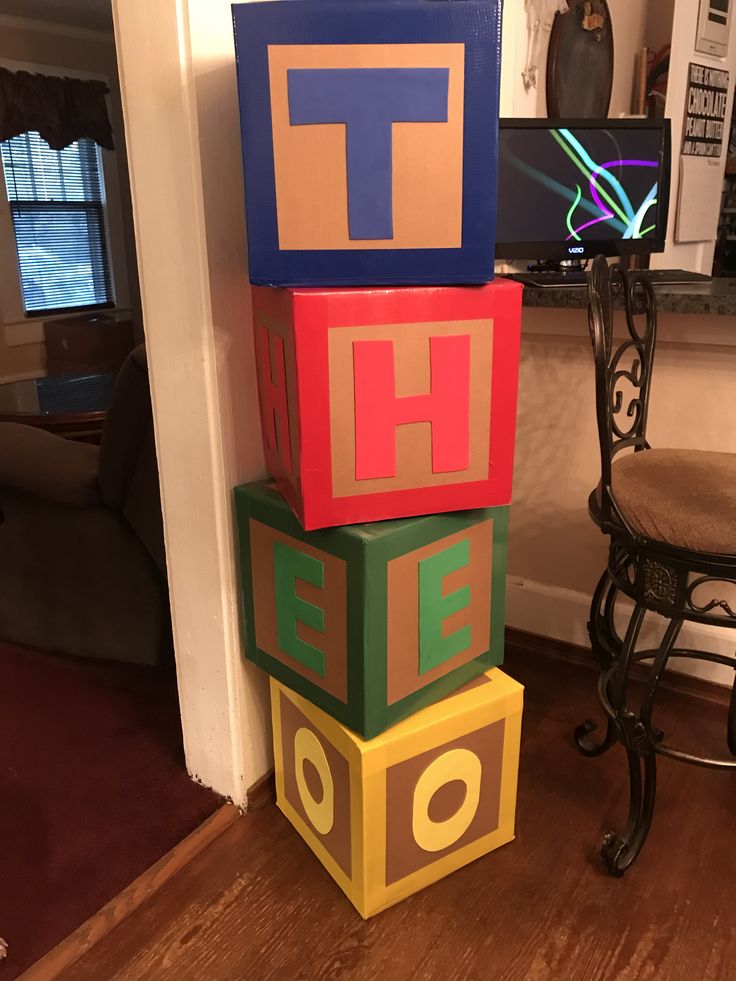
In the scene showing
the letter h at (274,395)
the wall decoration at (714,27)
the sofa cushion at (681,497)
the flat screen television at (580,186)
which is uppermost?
the wall decoration at (714,27)

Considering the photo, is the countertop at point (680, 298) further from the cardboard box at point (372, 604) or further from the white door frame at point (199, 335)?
the white door frame at point (199, 335)

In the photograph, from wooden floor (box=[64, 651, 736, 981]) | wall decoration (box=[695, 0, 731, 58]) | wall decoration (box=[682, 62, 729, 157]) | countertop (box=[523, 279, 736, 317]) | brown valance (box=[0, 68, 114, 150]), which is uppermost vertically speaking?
brown valance (box=[0, 68, 114, 150])

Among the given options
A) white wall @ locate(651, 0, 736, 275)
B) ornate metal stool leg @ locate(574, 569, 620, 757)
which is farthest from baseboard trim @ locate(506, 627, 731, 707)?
white wall @ locate(651, 0, 736, 275)

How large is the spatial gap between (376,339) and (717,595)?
1.17 metres

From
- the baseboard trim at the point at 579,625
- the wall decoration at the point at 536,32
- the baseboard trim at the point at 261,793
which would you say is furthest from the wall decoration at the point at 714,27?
the baseboard trim at the point at 261,793

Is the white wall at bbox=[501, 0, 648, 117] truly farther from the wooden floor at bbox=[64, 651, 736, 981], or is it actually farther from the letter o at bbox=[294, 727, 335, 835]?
the wooden floor at bbox=[64, 651, 736, 981]

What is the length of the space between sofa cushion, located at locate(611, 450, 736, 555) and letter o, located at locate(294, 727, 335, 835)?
0.66m

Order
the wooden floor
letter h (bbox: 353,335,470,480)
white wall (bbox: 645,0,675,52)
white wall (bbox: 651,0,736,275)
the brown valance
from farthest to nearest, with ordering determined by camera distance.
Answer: the brown valance → white wall (bbox: 645,0,675,52) → white wall (bbox: 651,0,736,275) → the wooden floor → letter h (bbox: 353,335,470,480)

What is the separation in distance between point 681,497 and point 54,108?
579 centimetres

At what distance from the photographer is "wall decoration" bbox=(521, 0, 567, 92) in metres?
1.83

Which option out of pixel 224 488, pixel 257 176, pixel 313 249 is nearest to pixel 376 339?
pixel 313 249

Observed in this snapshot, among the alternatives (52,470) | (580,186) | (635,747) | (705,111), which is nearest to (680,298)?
(580,186)

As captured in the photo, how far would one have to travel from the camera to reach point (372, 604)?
3.85ft

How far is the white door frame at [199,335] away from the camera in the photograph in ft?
Result: 3.76
